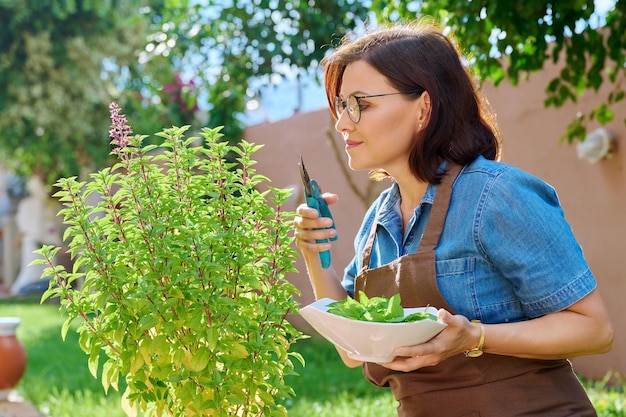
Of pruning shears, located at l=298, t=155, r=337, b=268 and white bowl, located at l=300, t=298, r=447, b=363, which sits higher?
pruning shears, located at l=298, t=155, r=337, b=268

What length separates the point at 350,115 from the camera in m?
1.85

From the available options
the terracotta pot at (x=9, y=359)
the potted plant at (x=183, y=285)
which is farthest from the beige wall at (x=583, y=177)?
the potted plant at (x=183, y=285)

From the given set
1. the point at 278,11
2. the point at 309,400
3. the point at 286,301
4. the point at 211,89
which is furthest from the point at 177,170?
the point at 211,89

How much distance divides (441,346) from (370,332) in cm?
13

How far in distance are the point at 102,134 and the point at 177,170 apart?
50.2 feet

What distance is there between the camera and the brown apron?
174 cm

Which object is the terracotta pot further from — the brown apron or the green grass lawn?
the brown apron

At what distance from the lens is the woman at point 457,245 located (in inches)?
65.4

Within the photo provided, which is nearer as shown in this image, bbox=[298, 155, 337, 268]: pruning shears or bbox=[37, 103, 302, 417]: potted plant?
bbox=[37, 103, 302, 417]: potted plant

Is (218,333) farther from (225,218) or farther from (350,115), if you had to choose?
(350,115)

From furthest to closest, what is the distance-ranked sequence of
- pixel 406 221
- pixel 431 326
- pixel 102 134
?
1. pixel 102 134
2. pixel 406 221
3. pixel 431 326

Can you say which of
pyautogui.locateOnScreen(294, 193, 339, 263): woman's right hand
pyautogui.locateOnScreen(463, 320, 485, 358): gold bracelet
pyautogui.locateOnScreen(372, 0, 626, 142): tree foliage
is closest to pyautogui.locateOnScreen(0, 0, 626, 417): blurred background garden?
pyautogui.locateOnScreen(372, 0, 626, 142): tree foliage

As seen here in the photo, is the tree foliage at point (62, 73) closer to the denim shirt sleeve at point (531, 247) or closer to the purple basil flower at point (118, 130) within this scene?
the purple basil flower at point (118, 130)

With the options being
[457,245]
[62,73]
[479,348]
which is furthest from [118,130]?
[62,73]
